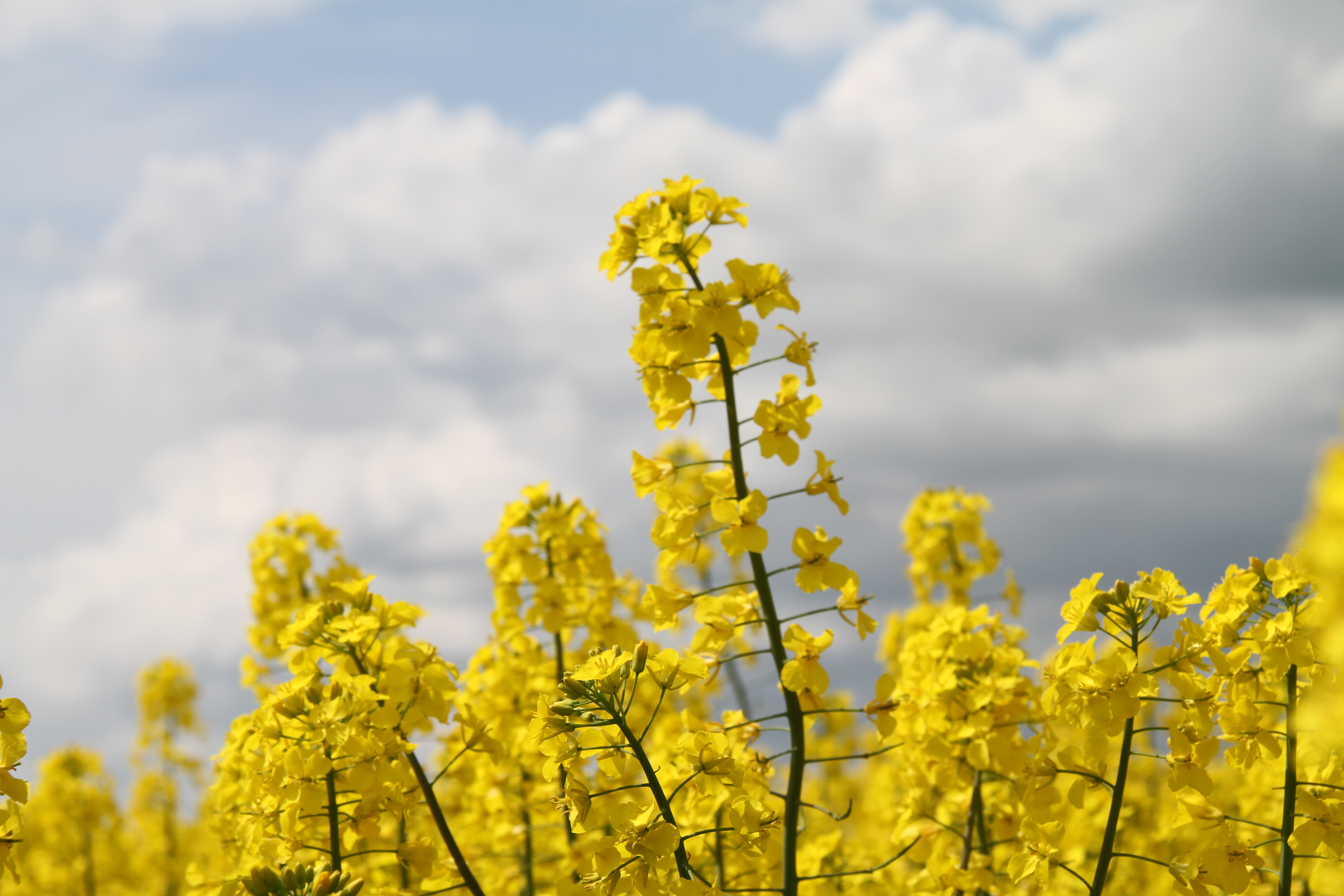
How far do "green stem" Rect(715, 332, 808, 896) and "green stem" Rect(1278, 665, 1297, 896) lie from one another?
177 centimetres

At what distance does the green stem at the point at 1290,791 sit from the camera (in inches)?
147

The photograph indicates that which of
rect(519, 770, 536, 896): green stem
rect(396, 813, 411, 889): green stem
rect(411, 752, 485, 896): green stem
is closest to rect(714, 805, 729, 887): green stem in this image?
rect(411, 752, 485, 896): green stem

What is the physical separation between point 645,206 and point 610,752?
Answer: 2.32 metres

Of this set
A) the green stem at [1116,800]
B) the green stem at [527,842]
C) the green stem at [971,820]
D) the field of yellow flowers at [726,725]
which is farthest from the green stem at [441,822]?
the green stem at [1116,800]

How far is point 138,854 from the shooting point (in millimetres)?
15219

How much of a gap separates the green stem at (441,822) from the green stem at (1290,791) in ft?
10.1

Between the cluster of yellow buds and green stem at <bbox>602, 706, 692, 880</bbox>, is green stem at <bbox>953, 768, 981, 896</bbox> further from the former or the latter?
the cluster of yellow buds

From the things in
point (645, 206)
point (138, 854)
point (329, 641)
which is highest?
point (645, 206)

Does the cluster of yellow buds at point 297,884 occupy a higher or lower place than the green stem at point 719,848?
higher

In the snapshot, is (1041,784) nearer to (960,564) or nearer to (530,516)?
(530,516)

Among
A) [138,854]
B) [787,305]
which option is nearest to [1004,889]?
[787,305]

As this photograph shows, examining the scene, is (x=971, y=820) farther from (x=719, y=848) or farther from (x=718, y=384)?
(x=718, y=384)

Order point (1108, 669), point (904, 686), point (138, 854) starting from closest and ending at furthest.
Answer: point (1108, 669)
point (904, 686)
point (138, 854)

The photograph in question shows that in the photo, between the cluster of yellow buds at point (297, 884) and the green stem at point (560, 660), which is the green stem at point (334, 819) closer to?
the cluster of yellow buds at point (297, 884)
